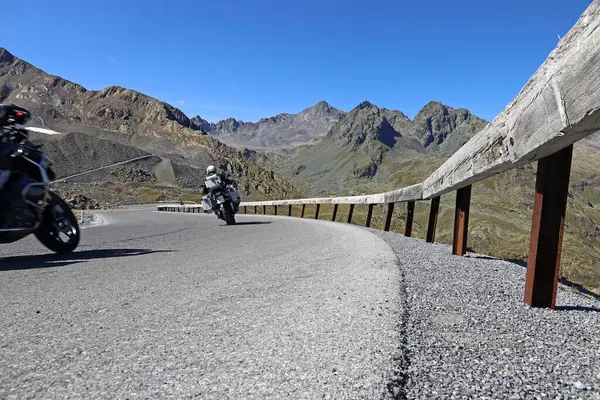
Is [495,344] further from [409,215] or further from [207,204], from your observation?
[207,204]

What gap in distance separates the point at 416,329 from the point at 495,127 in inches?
71.1

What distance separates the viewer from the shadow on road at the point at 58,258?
193 inches

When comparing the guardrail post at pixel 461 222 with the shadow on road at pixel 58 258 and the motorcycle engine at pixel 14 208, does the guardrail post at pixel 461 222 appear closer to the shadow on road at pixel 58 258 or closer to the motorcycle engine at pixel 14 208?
the shadow on road at pixel 58 258

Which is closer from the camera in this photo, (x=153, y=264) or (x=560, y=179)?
(x=560, y=179)

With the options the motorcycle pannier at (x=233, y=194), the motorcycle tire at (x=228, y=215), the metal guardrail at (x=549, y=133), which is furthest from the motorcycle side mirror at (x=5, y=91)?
the motorcycle pannier at (x=233, y=194)

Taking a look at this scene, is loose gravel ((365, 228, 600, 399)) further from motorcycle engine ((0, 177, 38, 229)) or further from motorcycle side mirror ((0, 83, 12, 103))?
motorcycle side mirror ((0, 83, 12, 103))

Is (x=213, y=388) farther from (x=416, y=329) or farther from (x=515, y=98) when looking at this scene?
(x=515, y=98)

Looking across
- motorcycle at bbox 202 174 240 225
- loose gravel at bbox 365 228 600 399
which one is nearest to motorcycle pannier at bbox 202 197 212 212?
motorcycle at bbox 202 174 240 225

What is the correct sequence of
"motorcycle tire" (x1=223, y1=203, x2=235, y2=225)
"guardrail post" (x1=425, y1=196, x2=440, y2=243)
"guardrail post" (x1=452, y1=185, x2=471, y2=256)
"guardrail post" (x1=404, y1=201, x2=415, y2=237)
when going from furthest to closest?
"motorcycle tire" (x1=223, y1=203, x2=235, y2=225)
"guardrail post" (x1=404, y1=201, x2=415, y2=237)
"guardrail post" (x1=425, y1=196, x2=440, y2=243)
"guardrail post" (x1=452, y1=185, x2=471, y2=256)

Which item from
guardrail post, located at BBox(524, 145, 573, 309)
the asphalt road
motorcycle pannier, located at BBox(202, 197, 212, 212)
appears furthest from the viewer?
motorcycle pannier, located at BBox(202, 197, 212, 212)

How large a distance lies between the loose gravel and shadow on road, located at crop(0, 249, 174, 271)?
3.95 metres

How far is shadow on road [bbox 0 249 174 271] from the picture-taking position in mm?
4906

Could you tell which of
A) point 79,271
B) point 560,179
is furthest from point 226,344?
point 79,271

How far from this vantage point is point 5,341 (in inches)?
82.2
